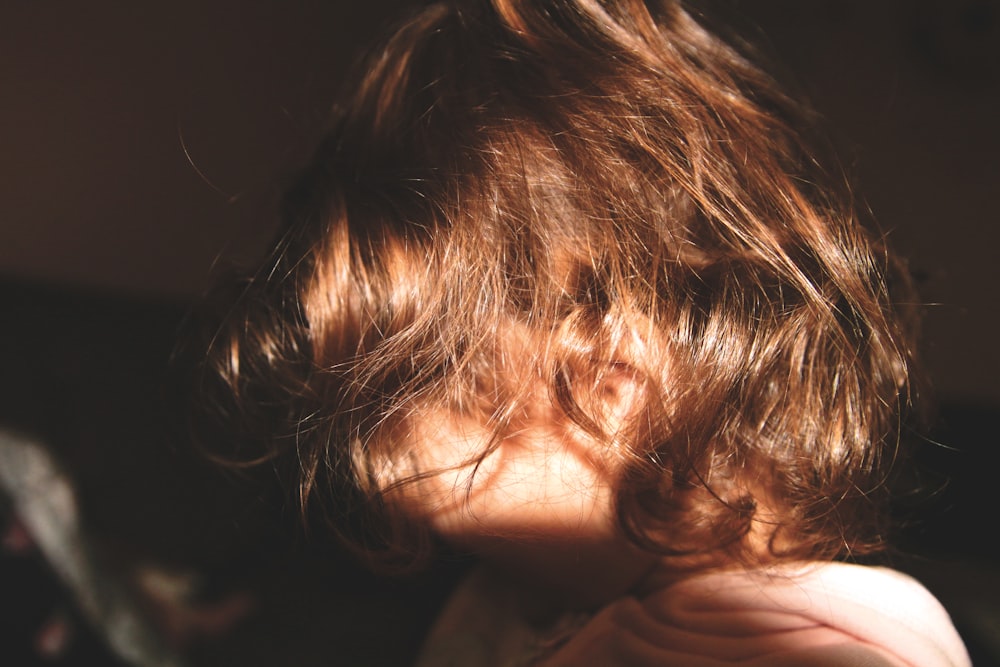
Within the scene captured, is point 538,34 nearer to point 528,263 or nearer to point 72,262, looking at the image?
point 528,263

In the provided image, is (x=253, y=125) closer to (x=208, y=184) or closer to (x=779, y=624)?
(x=208, y=184)

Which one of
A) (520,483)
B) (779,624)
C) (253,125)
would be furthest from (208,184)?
(779,624)

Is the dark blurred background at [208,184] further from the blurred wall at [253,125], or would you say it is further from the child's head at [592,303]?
the child's head at [592,303]

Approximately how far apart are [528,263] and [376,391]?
16 cm

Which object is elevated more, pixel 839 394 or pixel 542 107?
pixel 542 107

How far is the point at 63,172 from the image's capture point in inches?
38.1

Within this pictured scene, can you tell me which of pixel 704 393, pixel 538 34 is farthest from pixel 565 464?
pixel 538 34

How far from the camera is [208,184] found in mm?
1013

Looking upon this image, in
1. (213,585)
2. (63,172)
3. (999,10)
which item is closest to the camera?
(999,10)

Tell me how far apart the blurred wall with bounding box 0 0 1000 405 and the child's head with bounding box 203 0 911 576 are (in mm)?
305

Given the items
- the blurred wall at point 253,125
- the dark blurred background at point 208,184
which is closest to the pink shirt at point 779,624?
the dark blurred background at point 208,184

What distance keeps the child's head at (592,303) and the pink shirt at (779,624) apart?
0.12 ft

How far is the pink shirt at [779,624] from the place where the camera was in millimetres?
461

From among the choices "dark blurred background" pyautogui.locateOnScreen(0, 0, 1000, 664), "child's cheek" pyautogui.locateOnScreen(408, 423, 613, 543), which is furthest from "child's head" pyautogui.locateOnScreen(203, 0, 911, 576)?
"dark blurred background" pyautogui.locateOnScreen(0, 0, 1000, 664)
